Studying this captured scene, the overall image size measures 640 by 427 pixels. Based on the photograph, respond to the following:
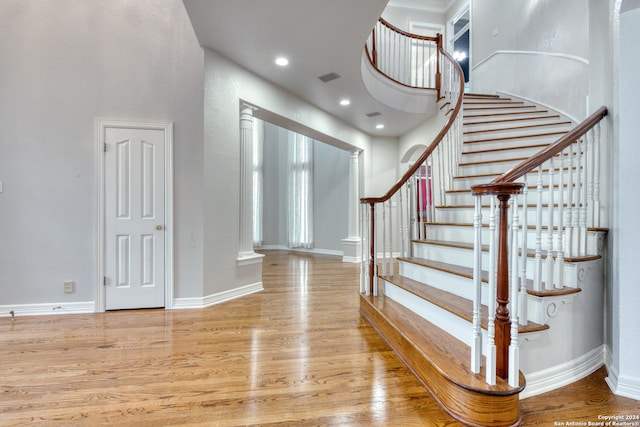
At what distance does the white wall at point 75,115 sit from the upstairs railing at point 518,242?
2720mm

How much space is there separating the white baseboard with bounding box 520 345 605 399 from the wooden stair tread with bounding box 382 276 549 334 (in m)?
0.28

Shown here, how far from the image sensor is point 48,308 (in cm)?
292

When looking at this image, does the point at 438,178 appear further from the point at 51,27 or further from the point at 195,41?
the point at 51,27

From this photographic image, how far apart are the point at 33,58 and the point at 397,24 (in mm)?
6868

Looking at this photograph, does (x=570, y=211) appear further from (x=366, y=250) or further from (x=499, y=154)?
(x=499, y=154)

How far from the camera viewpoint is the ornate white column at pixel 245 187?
11.8 feet

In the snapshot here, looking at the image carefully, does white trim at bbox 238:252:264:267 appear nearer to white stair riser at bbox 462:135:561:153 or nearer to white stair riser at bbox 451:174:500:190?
white stair riser at bbox 451:174:500:190

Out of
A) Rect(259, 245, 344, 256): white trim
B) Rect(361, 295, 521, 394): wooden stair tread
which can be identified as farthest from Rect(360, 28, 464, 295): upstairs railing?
Rect(259, 245, 344, 256): white trim

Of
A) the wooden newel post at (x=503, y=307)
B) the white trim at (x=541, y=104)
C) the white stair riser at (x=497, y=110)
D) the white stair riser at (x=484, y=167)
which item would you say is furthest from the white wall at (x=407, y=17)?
the wooden newel post at (x=503, y=307)

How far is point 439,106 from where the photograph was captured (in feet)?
16.6

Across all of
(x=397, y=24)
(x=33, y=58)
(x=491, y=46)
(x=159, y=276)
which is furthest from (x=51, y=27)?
(x=491, y=46)

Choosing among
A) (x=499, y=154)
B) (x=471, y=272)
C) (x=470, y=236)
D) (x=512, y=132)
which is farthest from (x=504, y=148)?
(x=471, y=272)

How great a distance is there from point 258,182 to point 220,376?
6654 mm

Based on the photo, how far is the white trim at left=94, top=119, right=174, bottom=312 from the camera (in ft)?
9.70
